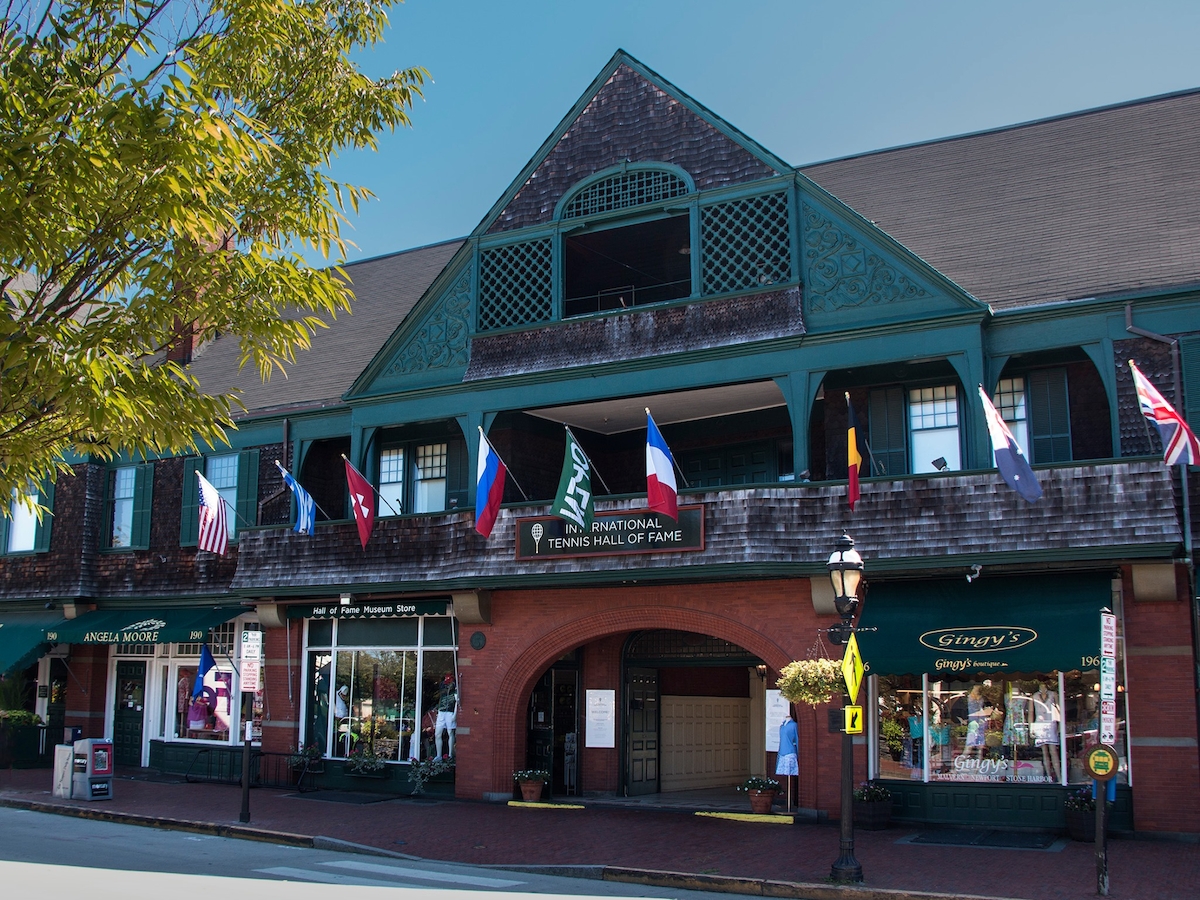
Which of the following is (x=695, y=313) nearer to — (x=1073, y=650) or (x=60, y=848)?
(x=1073, y=650)

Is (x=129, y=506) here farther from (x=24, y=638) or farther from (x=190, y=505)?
(x=24, y=638)

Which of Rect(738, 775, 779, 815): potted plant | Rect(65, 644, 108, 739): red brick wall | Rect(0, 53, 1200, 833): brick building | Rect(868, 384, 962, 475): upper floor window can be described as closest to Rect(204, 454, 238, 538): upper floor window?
Rect(0, 53, 1200, 833): brick building

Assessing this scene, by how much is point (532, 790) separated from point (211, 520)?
7920mm

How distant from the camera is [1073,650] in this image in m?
15.8

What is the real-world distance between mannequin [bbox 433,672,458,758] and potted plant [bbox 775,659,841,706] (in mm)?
7388

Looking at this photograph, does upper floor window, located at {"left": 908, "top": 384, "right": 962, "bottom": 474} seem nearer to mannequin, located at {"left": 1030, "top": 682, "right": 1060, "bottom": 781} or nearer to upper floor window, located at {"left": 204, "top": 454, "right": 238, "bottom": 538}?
mannequin, located at {"left": 1030, "top": 682, "right": 1060, "bottom": 781}

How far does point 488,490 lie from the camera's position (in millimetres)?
18781

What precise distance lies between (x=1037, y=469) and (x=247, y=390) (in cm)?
1759

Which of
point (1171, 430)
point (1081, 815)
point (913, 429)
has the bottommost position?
point (1081, 815)

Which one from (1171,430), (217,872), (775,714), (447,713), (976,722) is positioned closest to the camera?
(217,872)

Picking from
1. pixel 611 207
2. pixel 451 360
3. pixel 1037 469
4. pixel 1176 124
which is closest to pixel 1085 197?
pixel 1176 124

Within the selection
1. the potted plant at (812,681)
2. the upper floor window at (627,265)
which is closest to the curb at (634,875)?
the potted plant at (812,681)

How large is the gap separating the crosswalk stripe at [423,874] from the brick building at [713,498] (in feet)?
14.7

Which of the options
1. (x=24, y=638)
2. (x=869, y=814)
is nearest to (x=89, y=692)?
(x=24, y=638)
